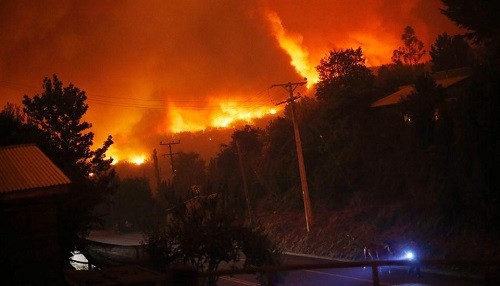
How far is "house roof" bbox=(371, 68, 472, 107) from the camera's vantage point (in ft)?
139

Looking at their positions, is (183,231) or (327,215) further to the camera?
(327,215)

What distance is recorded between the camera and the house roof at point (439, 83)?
42.4m

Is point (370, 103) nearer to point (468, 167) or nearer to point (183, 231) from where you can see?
point (468, 167)

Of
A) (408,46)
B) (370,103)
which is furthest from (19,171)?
(408,46)

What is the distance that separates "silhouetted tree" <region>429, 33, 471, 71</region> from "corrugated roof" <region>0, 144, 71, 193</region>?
2214 inches

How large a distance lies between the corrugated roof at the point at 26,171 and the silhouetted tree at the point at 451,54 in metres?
56.2

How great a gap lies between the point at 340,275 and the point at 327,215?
40.3 feet

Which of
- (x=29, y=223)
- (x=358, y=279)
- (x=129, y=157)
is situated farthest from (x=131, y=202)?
(x=29, y=223)

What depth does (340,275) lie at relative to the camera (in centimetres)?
2666

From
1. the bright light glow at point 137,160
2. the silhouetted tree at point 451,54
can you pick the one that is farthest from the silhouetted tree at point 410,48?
the bright light glow at point 137,160

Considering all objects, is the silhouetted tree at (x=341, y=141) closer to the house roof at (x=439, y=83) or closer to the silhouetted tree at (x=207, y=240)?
the house roof at (x=439, y=83)

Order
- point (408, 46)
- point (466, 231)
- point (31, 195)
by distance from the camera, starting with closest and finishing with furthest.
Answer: point (31, 195) → point (466, 231) → point (408, 46)

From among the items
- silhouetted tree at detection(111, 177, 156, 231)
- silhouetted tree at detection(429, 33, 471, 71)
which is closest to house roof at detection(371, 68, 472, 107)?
silhouetted tree at detection(429, 33, 471, 71)

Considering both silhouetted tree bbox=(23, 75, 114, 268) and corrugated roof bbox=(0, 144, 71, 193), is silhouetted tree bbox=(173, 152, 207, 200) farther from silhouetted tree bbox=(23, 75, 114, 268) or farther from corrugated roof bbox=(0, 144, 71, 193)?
corrugated roof bbox=(0, 144, 71, 193)
